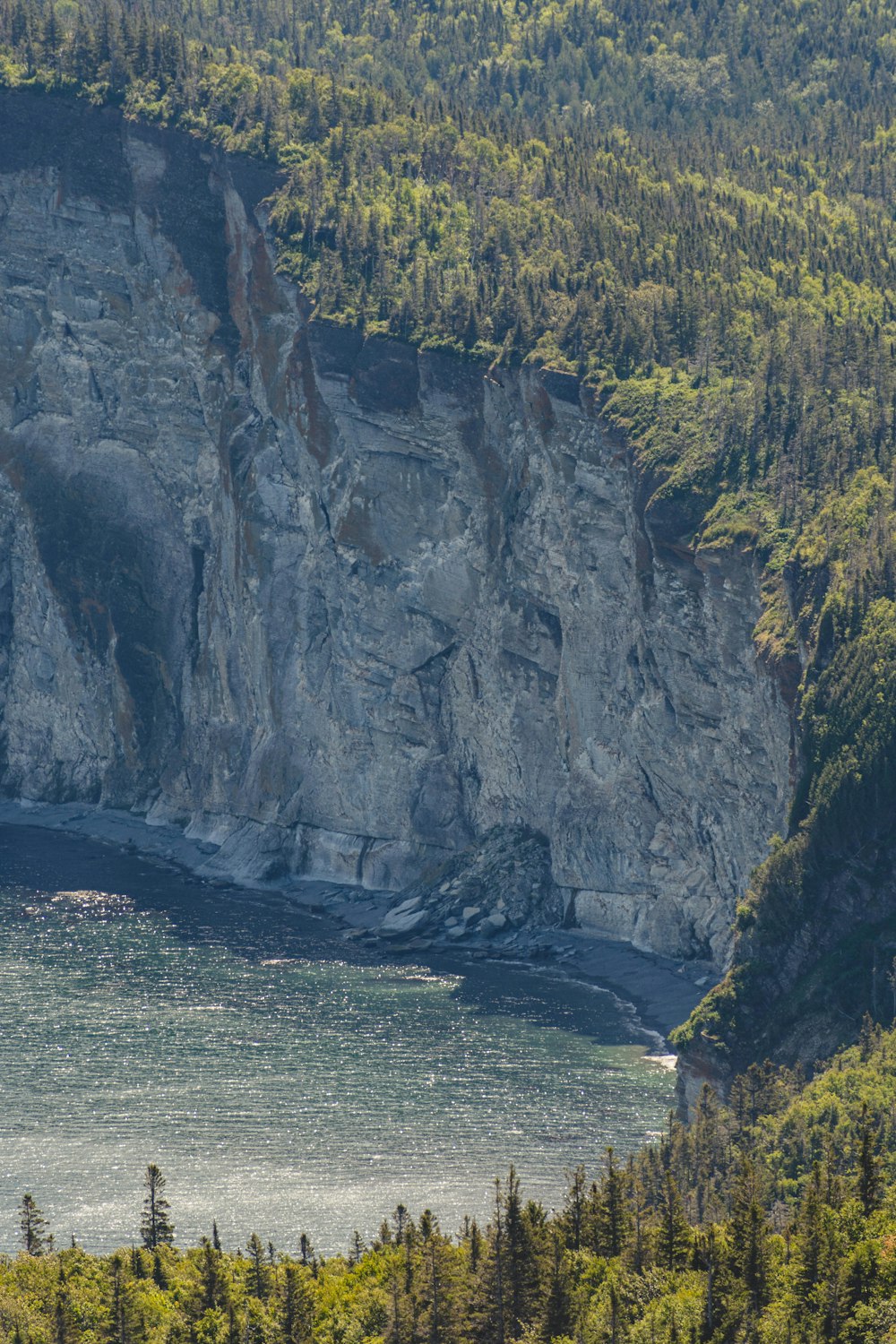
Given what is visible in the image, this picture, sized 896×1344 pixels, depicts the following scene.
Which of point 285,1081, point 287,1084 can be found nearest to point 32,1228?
point 287,1084

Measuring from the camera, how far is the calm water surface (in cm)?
13162

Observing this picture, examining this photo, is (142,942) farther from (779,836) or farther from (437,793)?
(779,836)

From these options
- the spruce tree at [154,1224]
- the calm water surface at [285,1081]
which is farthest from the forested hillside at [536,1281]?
the calm water surface at [285,1081]

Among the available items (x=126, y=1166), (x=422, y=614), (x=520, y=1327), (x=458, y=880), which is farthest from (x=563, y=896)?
(x=520, y=1327)

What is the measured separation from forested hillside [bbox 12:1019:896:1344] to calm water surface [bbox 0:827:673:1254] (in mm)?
15122

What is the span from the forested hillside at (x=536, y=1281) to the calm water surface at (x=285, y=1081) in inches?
595

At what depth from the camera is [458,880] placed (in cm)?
19025

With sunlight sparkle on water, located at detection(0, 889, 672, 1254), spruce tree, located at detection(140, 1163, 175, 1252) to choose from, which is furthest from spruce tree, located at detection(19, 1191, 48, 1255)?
spruce tree, located at detection(140, 1163, 175, 1252)

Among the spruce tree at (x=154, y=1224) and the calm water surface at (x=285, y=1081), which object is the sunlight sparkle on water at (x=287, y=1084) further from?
the spruce tree at (x=154, y=1224)

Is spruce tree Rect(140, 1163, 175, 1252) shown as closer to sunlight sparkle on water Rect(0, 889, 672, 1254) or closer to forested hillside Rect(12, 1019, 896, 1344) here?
forested hillside Rect(12, 1019, 896, 1344)

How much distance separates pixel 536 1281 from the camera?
324ft

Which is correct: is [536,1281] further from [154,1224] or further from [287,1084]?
[287,1084]

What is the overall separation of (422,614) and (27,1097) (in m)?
62.0

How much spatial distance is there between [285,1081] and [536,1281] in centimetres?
5445
